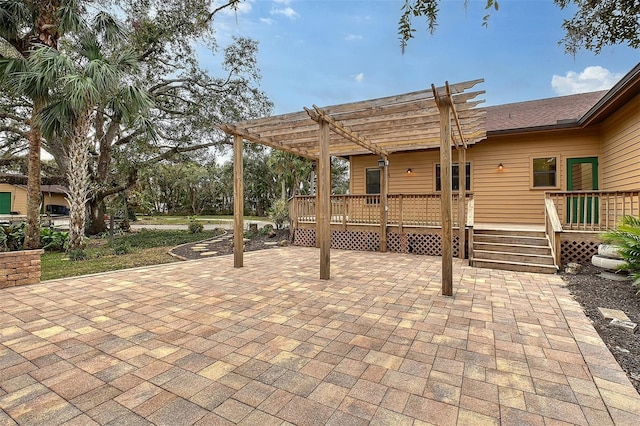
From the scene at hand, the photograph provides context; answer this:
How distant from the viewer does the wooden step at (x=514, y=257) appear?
600 cm

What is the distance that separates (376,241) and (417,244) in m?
1.14

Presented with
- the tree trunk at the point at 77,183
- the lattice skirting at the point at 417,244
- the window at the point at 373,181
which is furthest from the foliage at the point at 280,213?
the tree trunk at the point at 77,183

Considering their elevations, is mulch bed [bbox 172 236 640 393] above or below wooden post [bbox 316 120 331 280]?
below

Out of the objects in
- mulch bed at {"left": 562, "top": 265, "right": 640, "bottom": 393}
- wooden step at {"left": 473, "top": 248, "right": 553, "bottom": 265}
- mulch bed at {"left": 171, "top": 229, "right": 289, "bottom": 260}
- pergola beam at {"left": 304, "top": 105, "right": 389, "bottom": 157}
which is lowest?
mulch bed at {"left": 562, "top": 265, "right": 640, "bottom": 393}

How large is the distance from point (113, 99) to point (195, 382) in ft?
29.5

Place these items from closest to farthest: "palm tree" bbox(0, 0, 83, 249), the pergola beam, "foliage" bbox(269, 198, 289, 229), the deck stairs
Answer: the pergola beam → the deck stairs → "palm tree" bbox(0, 0, 83, 249) → "foliage" bbox(269, 198, 289, 229)

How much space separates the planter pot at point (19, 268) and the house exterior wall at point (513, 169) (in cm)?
986

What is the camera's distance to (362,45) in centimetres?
1006

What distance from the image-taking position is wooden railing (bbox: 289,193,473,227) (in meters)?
8.17

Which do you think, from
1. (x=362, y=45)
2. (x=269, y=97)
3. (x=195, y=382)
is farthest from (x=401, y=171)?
→ (x=195, y=382)

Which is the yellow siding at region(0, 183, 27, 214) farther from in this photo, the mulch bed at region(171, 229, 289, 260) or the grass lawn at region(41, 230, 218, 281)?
the mulch bed at region(171, 229, 289, 260)

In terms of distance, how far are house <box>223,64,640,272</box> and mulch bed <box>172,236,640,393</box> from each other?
0.78 meters

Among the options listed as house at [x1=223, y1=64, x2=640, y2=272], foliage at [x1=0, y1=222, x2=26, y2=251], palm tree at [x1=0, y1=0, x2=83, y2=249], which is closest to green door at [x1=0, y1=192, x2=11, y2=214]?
foliage at [x1=0, y1=222, x2=26, y2=251]

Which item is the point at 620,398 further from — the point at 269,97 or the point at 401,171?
the point at 269,97
